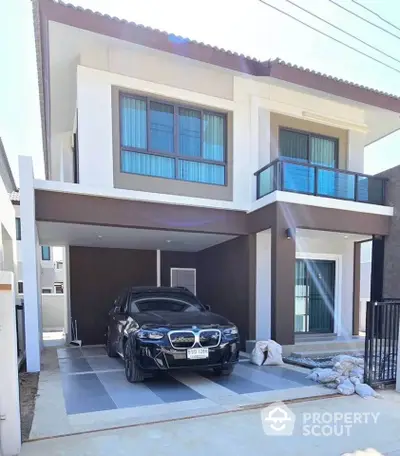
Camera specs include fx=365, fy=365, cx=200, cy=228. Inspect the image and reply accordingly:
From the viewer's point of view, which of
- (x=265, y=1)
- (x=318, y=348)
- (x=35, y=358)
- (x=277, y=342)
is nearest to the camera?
(x=265, y=1)

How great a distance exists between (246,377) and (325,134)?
6.96 metres

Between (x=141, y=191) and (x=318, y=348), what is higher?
(x=141, y=191)

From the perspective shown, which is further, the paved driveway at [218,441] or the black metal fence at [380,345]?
the black metal fence at [380,345]

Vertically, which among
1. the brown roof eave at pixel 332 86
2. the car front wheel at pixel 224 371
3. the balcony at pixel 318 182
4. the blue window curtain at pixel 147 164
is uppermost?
the brown roof eave at pixel 332 86

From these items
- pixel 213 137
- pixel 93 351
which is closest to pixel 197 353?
pixel 93 351

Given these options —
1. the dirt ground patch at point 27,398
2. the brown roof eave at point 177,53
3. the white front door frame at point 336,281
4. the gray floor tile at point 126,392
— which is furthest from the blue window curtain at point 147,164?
the white front door frame at point 336,281

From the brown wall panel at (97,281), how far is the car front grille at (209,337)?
580 centimetres

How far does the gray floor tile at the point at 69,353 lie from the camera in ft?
27.4

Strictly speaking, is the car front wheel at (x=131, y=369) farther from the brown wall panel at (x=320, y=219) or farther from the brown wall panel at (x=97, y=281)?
the brown wall panel at (x=97, y=281)

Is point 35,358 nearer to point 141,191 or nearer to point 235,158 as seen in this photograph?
point 141,191

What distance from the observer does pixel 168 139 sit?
325 inches

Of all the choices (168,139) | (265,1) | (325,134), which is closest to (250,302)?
(168,139)

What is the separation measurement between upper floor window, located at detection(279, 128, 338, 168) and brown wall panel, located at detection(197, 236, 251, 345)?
2730mm

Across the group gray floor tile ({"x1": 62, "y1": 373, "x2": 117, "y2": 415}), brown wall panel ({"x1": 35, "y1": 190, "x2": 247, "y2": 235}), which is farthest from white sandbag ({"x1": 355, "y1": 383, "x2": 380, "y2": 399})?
brown wall panel ({"x1": 35, "y1": 190, "x2": 247, "y2": 235})
